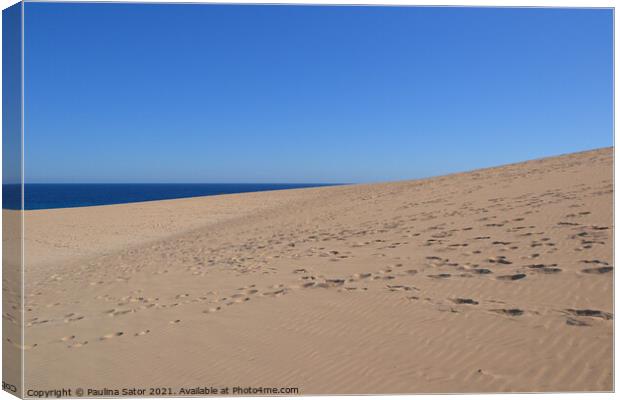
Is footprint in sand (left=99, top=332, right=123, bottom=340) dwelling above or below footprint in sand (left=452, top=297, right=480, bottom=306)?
below

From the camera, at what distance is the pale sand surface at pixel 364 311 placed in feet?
15.1

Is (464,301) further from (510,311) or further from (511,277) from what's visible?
(511,277)

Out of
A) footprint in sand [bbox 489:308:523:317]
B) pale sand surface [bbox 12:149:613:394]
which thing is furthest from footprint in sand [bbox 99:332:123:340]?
footprint in sand [bbox 489:308:523:317]

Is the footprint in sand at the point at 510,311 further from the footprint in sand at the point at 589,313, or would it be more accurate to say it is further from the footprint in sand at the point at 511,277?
the footprint in sand at the point at 511,277

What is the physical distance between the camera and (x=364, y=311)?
6.09m

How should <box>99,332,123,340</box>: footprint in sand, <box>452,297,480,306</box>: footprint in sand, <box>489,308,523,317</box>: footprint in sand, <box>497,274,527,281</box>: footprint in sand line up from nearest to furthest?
<box>489,308,523,317</box>: footprint in sand
<box>452,297,480,306</box>: footprint in sand
<box>99,332,123,340</box>: footprint in sand
<box>497,274,527,281</box>: footprint in sand

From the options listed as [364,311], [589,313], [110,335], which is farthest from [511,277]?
[110,335]

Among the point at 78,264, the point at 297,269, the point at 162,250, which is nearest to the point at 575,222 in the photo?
the point at 297,269

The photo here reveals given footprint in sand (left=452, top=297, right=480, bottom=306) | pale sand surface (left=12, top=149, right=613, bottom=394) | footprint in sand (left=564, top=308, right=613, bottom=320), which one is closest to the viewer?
pale sand surface (left=12, top=149, right=613, bottom=394)

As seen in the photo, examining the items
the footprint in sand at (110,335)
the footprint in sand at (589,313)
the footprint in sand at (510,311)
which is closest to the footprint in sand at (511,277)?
the footprint in sand at (510,311)

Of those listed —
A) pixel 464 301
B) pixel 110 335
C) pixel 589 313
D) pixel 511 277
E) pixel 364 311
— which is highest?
pixel 511 277

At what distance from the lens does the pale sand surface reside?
4613 millimetres

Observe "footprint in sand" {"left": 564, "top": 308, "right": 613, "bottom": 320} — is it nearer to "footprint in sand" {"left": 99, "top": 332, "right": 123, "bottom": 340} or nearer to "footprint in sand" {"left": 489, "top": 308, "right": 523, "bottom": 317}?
"footprint in sand" {"left": 489, "top": 308, "right": 523, "bottom": 317}

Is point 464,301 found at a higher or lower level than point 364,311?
higher
